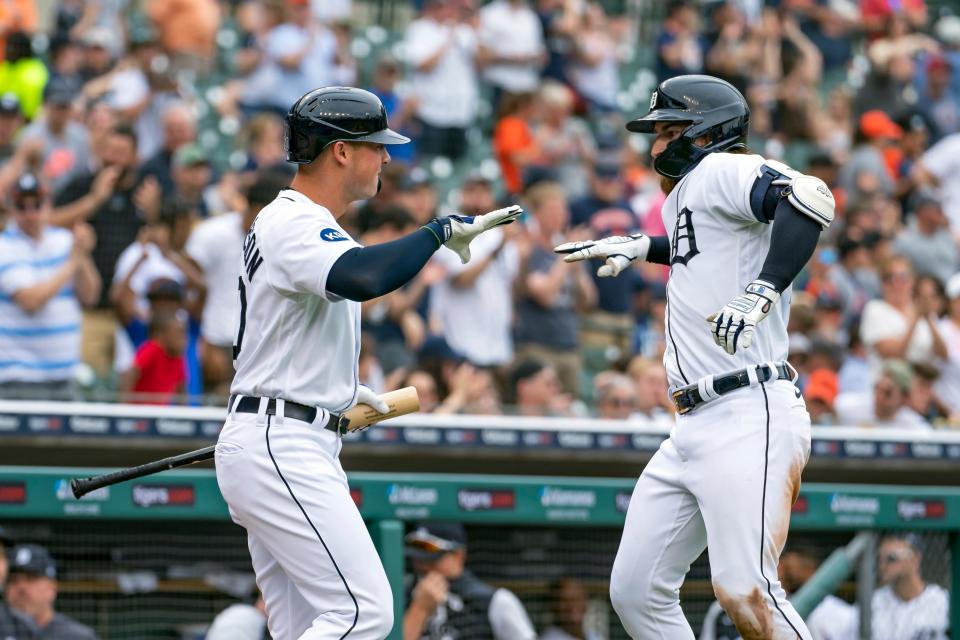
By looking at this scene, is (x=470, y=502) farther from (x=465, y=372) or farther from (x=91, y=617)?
(x=465, y=372)

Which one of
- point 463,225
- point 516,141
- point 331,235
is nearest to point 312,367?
point 331,235

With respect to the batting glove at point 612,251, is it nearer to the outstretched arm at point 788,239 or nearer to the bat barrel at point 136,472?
the outstretched arm at point 788,239

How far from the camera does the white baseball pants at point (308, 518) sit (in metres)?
4.29

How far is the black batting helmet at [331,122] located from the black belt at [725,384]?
1111 millimetres

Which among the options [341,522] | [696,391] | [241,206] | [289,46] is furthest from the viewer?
[289,46]

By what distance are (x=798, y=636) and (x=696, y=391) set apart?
2.48ft

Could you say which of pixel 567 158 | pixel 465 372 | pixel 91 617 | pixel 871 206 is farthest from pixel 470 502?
pixel 871 206

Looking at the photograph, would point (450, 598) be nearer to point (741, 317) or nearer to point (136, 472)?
point (136, 472)

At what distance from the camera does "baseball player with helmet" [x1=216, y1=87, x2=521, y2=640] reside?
427 centimetres

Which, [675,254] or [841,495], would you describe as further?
[841,495]

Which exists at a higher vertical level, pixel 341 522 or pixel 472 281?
pixel 341 522

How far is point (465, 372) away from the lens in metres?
8.09

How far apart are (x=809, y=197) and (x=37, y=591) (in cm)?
319

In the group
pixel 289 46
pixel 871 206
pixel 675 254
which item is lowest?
pixel 871 206
